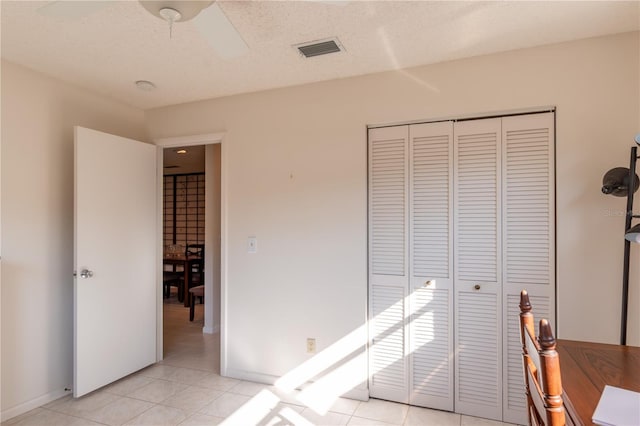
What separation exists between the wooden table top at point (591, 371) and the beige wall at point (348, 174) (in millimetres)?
712

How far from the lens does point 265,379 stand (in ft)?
9.70

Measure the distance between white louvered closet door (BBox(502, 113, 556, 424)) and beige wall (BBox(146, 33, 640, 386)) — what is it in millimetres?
83

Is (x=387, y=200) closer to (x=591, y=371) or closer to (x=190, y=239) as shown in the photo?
(x=591, y=371)

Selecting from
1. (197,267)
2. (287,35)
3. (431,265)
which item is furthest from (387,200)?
(197,267)

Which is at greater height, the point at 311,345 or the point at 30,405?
the point at 311,345

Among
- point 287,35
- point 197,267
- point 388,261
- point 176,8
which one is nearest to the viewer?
point 176,8

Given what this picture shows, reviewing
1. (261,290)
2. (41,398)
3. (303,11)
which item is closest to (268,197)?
(261,290)

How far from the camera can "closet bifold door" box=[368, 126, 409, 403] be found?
260cm

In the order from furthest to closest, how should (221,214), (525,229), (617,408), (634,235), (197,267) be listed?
1. (197,267)
2. (221,214)
3. (525,229)
4. (634,235)
5. (617,408)

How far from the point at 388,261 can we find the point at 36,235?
2.57 m

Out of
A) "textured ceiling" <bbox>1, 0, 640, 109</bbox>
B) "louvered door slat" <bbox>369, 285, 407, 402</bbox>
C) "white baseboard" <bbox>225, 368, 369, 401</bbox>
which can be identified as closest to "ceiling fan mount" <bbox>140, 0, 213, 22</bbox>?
"textured ceiling" <bbox>1, 0, 640, 109</bbox>

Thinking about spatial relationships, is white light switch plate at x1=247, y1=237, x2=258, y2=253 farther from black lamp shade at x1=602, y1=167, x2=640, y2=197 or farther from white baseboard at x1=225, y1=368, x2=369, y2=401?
black lamp shade at x1=602, y1=167, x2=640, y2=197

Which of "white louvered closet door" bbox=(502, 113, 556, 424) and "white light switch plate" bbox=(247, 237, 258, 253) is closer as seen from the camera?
"white louvered closet door" bbox=(502, 113, 556, 424)

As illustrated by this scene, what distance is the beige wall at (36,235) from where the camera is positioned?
2459 mm
